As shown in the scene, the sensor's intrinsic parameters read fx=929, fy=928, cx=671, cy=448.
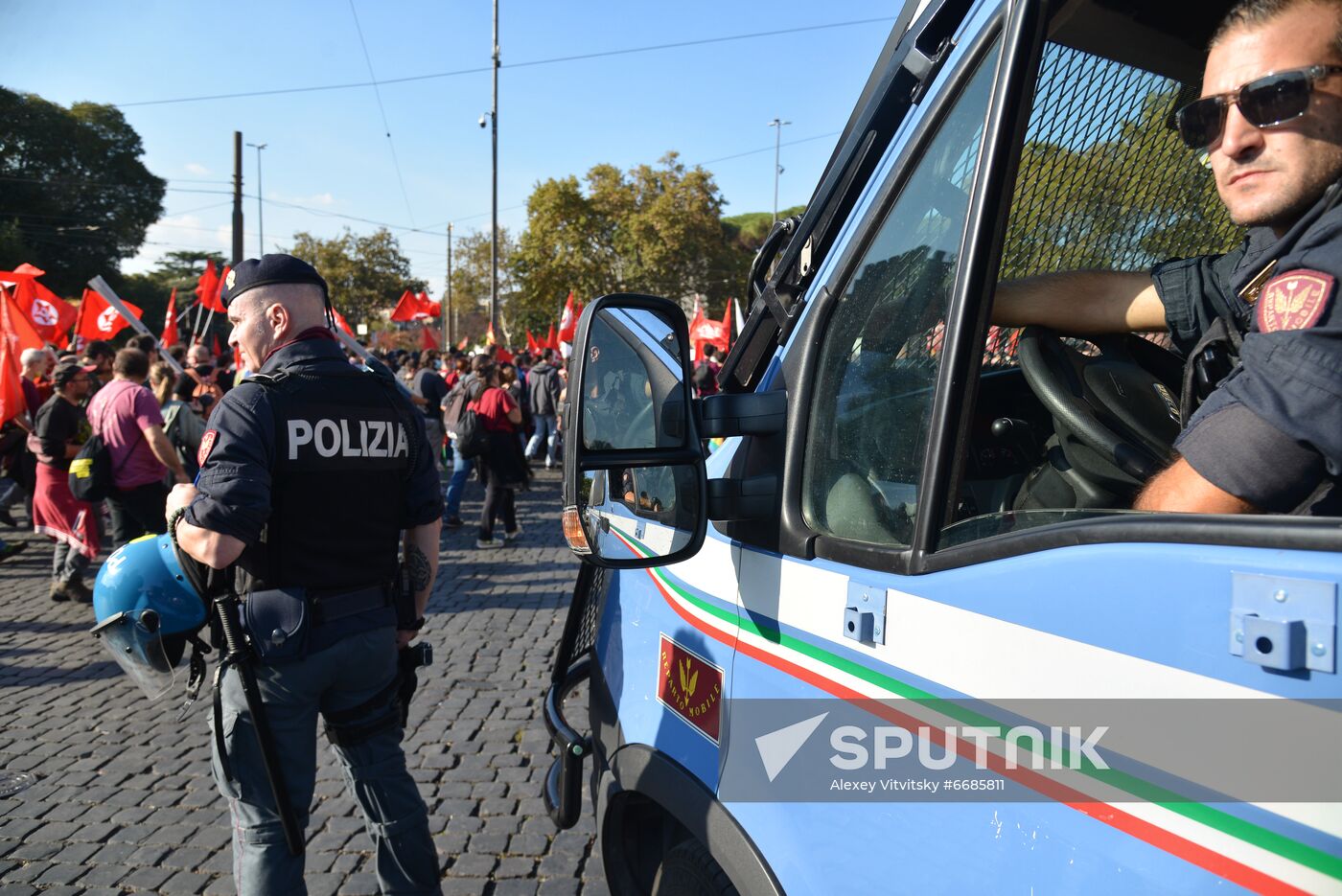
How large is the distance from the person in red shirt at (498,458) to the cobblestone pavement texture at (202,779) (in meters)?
2.32

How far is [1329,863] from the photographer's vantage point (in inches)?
30.5

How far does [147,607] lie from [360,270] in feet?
156

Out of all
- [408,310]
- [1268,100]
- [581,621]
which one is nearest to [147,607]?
[581,621]

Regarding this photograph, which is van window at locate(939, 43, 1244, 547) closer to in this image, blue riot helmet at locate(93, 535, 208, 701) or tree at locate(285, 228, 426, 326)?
blue riot helmet at locate(93, 535, 208, 701)

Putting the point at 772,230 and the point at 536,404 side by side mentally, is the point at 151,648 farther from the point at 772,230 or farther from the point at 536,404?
the point at 536,404

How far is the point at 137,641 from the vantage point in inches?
94.3

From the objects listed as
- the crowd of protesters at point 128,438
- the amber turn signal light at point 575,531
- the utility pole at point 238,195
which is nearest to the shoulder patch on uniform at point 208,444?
the amber turn signal light at point 575,531

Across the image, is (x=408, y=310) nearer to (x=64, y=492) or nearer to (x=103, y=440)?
(x=64, y=492)

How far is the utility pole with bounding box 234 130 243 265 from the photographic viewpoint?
19.3 metres

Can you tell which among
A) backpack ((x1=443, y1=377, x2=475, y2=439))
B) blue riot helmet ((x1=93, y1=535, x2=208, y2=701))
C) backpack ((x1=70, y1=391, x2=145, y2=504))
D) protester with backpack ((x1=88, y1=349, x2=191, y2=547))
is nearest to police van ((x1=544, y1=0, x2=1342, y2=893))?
blue riot helmet ((x1=93, y1=535, x2=208, y2=701))

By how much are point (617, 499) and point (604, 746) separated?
568mm

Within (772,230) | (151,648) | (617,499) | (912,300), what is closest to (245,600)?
(151,648)

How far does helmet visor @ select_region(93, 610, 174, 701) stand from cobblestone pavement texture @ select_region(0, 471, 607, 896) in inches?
41.6

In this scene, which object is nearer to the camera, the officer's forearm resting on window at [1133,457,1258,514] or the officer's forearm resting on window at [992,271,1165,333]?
the officer's forearm resting on window at [1133,457,1258,514]
